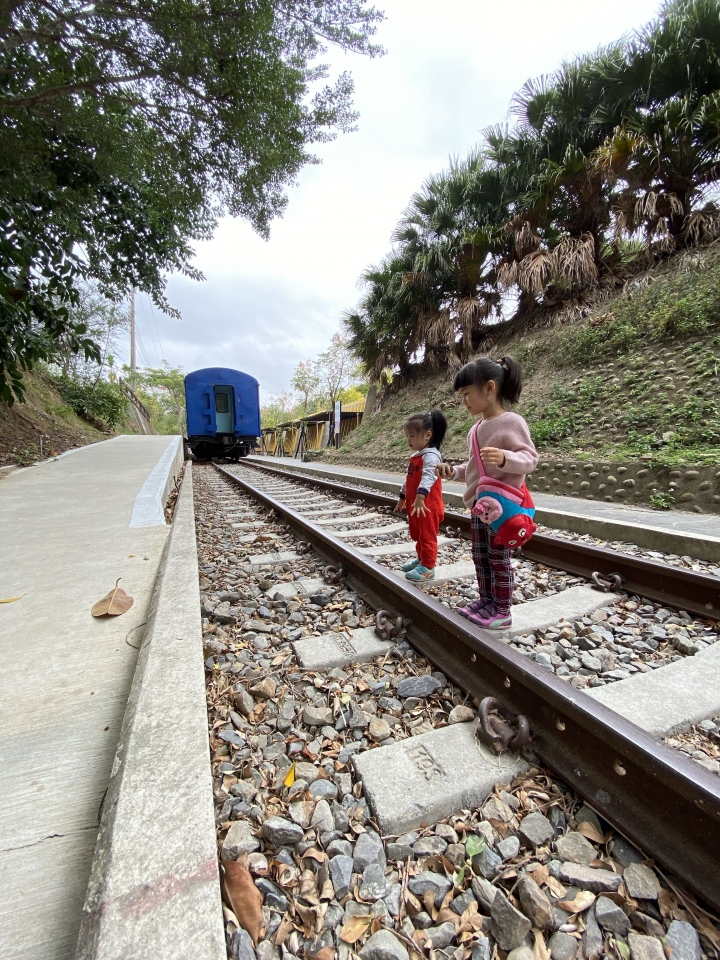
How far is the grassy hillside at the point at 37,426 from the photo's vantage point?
834 centimetres

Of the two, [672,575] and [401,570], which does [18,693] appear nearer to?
[401,570]

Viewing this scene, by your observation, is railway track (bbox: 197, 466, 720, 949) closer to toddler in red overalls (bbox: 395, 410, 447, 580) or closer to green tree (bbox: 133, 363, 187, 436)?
toddler in red overalls (bbox: 395, 410, 447, 580)

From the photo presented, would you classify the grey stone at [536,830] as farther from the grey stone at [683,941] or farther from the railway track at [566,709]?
the grey stone at [683,941]

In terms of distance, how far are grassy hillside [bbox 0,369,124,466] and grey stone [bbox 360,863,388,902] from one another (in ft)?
28.4

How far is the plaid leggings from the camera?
6.30 ft

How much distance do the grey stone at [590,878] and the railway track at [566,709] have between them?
123mm

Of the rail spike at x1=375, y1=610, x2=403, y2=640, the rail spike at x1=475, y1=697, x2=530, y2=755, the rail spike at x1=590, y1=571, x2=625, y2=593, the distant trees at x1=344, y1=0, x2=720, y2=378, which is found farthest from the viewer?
the distant trees at x1=344, y1=0, x2=720, y2=378

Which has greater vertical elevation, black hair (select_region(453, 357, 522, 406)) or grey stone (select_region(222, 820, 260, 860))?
black hair (select_region(453, 357, 522, 406))

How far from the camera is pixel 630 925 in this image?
32.2 inches

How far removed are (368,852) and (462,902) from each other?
214 millimetres

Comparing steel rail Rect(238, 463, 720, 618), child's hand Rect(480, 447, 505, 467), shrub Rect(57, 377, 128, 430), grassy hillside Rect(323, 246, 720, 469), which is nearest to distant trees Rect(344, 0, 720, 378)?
grassy hillside Rect(323, 246, 720, 469)

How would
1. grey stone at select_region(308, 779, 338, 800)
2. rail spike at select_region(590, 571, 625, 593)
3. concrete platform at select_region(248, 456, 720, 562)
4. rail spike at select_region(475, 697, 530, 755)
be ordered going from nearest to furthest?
grey stone at select_region(308, 779, 338, 800), rail spike at select_region(475, 697, 530, 755), rail spike at select_region(590, 571, 625, 593), concrete platform at select_region(248, 456, 720, 562)

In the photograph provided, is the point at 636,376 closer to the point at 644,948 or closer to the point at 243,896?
the point at 644,948

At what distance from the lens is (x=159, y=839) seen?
82 centimetres
